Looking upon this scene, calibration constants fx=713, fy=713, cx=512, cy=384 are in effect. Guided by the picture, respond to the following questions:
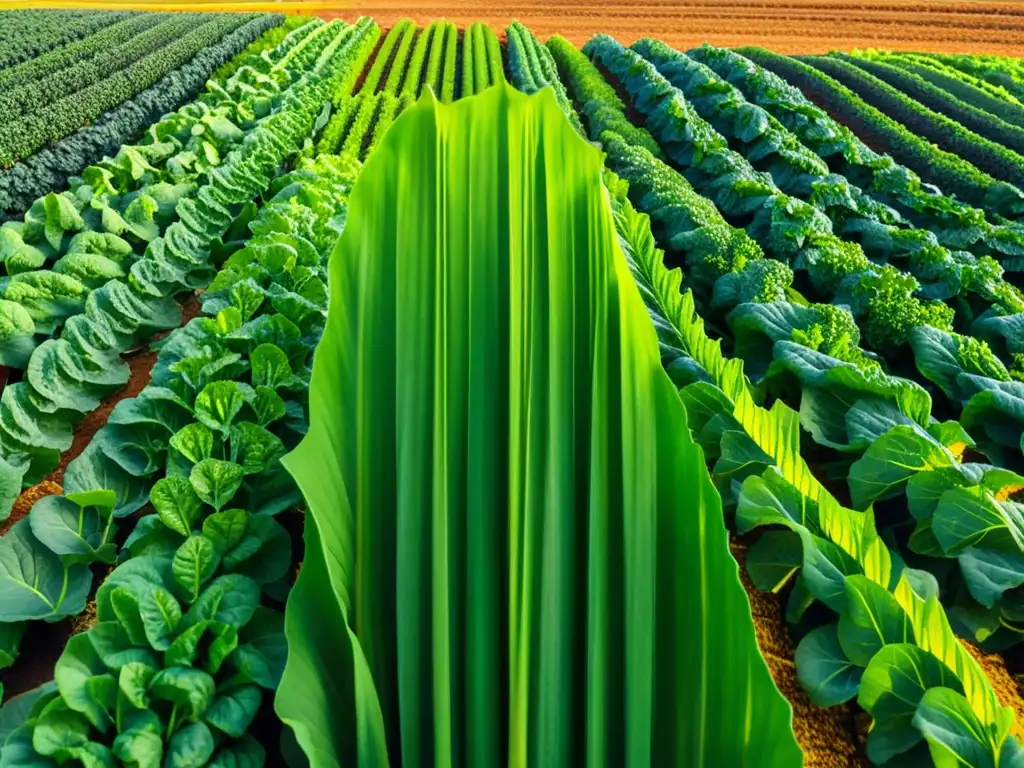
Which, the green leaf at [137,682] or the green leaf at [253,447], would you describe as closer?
the green leaf at [137,682]

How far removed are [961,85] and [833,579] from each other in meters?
10.9

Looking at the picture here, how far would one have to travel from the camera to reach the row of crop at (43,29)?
12.0 metres

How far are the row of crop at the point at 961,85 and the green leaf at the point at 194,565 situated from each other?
395 inches

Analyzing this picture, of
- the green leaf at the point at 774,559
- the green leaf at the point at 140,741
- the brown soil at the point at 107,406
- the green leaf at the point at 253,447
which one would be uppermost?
the green leaf at the point at 253,447

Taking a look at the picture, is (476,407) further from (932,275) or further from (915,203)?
(915,203)

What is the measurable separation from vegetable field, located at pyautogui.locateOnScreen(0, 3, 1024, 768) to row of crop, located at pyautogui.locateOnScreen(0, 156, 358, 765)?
0.01 meters

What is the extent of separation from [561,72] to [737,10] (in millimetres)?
8836

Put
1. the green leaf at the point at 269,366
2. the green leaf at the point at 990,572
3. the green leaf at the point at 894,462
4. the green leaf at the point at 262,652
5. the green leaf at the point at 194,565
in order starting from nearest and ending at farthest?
1. the green leaf at the point at 262,652
2. the green leaf at the point at 194,565
3. the green leaf at the point at 990,572
4. the green leaf at the point at 894,462
5. the green leaf at the point at 269,366

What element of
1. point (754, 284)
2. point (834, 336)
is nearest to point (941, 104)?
point (754, 284)

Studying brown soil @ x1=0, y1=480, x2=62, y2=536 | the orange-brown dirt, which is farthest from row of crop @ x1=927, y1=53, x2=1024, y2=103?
brown soil @ x1=0, y1=480, x2=62, y2=536

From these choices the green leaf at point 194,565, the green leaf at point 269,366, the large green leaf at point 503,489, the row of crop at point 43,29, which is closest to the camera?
the large green leaf at point 503,489

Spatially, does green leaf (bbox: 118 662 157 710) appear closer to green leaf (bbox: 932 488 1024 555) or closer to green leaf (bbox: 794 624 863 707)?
green leaf (bbox: 794 624 863 707)

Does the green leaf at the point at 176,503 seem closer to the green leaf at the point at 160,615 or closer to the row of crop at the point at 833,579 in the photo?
the green leaf at the point at 160,615

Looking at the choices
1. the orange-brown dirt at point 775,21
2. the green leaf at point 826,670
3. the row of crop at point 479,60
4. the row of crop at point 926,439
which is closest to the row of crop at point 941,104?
the orange-brown dirt at point 775,21
